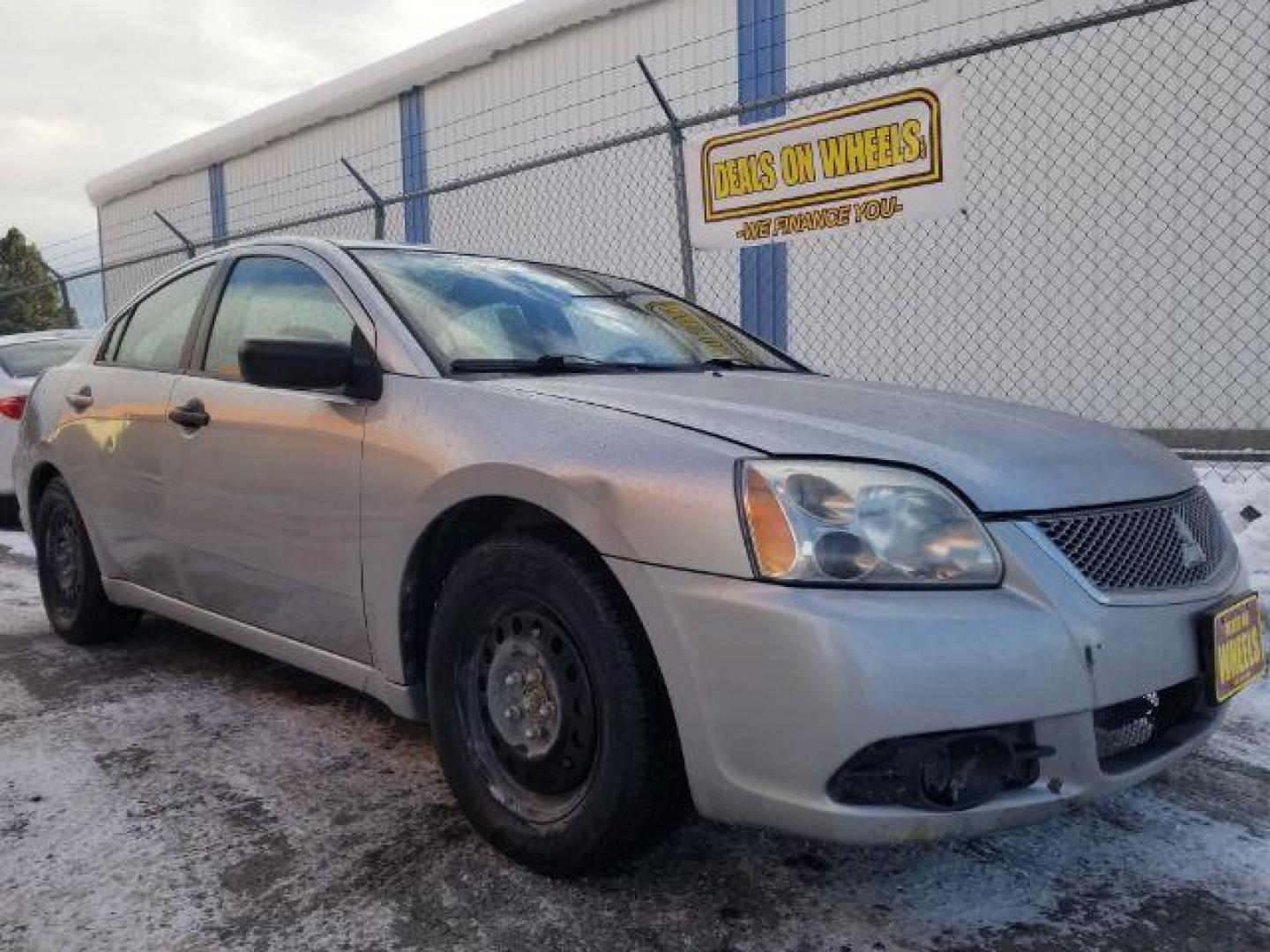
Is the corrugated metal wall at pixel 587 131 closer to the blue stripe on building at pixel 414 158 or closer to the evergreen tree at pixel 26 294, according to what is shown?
the blue stripe on building at pixel 414 158

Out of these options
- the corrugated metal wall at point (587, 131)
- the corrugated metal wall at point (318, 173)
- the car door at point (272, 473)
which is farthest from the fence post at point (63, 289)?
the car door at point (272, 473)

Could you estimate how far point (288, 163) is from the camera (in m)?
15.1

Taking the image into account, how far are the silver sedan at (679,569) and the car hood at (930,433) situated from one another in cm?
1

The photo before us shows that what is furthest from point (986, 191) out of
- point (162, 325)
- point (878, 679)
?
point (878, 679)

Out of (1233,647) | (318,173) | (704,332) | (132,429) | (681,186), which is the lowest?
(1233,647)

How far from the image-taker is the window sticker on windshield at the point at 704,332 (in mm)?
3404

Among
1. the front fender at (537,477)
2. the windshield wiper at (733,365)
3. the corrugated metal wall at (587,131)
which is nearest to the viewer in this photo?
the front fender at (537,477)

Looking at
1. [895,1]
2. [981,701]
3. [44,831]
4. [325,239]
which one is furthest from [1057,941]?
[895,1]

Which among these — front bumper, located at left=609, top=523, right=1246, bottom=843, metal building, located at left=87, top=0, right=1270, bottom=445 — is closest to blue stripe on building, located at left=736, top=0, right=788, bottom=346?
metal building, located at left=87, top=0, right=1270, bottom=445

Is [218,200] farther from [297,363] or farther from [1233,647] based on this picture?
[1233,647]

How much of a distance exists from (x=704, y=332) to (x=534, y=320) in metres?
0.71

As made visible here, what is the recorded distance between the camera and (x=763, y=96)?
9.18 meters

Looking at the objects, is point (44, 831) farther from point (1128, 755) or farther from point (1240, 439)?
point (1240, 439)

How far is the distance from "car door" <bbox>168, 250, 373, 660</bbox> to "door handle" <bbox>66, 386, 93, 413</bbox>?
2.32 feet
